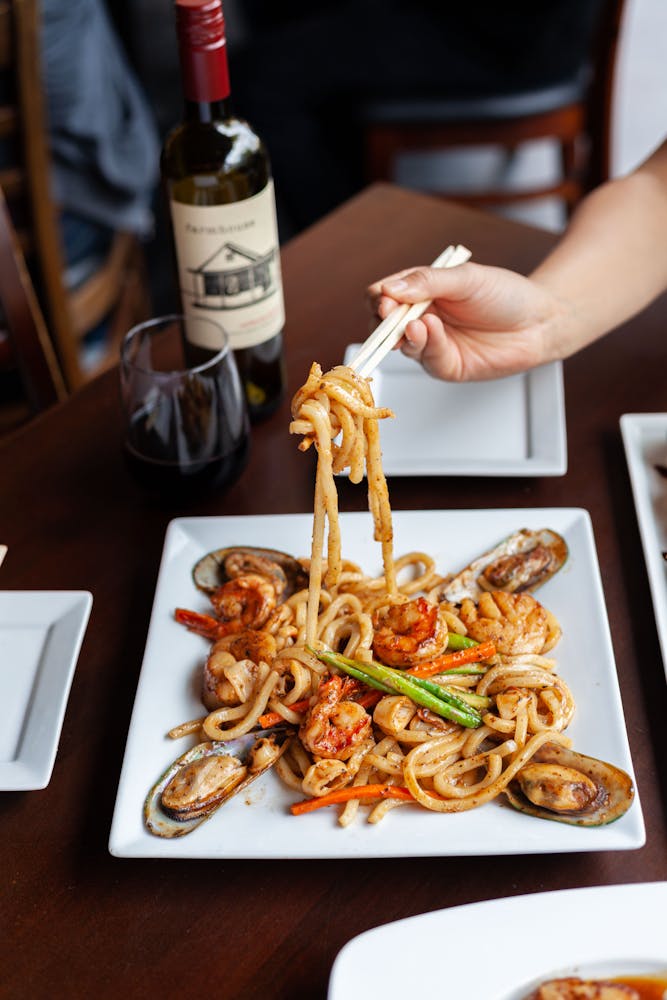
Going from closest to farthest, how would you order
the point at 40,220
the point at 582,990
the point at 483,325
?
the point at 582,990, the point at 483,325, the point at 40,220

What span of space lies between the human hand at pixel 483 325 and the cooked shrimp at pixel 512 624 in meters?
0.38

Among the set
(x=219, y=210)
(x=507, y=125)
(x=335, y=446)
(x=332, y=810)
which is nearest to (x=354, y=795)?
(x=332, y=810)

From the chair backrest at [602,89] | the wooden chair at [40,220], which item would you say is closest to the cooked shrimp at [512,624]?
the wooden chair at [40,220]

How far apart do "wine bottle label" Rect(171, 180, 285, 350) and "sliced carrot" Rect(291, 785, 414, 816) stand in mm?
676

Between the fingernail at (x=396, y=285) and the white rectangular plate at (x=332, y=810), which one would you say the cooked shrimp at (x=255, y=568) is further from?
the fingernail at (x=396, y=285)

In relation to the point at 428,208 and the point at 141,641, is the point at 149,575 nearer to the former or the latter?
the point at 141,641

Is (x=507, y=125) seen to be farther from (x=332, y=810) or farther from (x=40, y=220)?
(x=332, y=810)

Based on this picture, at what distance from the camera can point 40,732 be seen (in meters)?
1.08

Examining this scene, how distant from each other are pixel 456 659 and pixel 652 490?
1.43ft

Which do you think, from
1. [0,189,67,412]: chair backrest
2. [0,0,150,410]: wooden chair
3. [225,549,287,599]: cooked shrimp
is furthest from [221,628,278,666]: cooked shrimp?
[0,0,150,410]: wooden chair

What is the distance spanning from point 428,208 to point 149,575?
1.12 meters

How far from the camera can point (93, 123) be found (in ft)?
10.3

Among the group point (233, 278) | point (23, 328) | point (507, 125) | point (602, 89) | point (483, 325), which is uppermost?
point (233, 278)

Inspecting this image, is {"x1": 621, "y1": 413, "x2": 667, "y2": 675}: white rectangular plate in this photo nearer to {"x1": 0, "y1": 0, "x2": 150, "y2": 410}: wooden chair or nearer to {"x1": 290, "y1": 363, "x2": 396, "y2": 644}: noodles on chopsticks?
{"x1": 290, "y1": 363, "x2": 396, "y2": 644}: noodles on chopsticks
